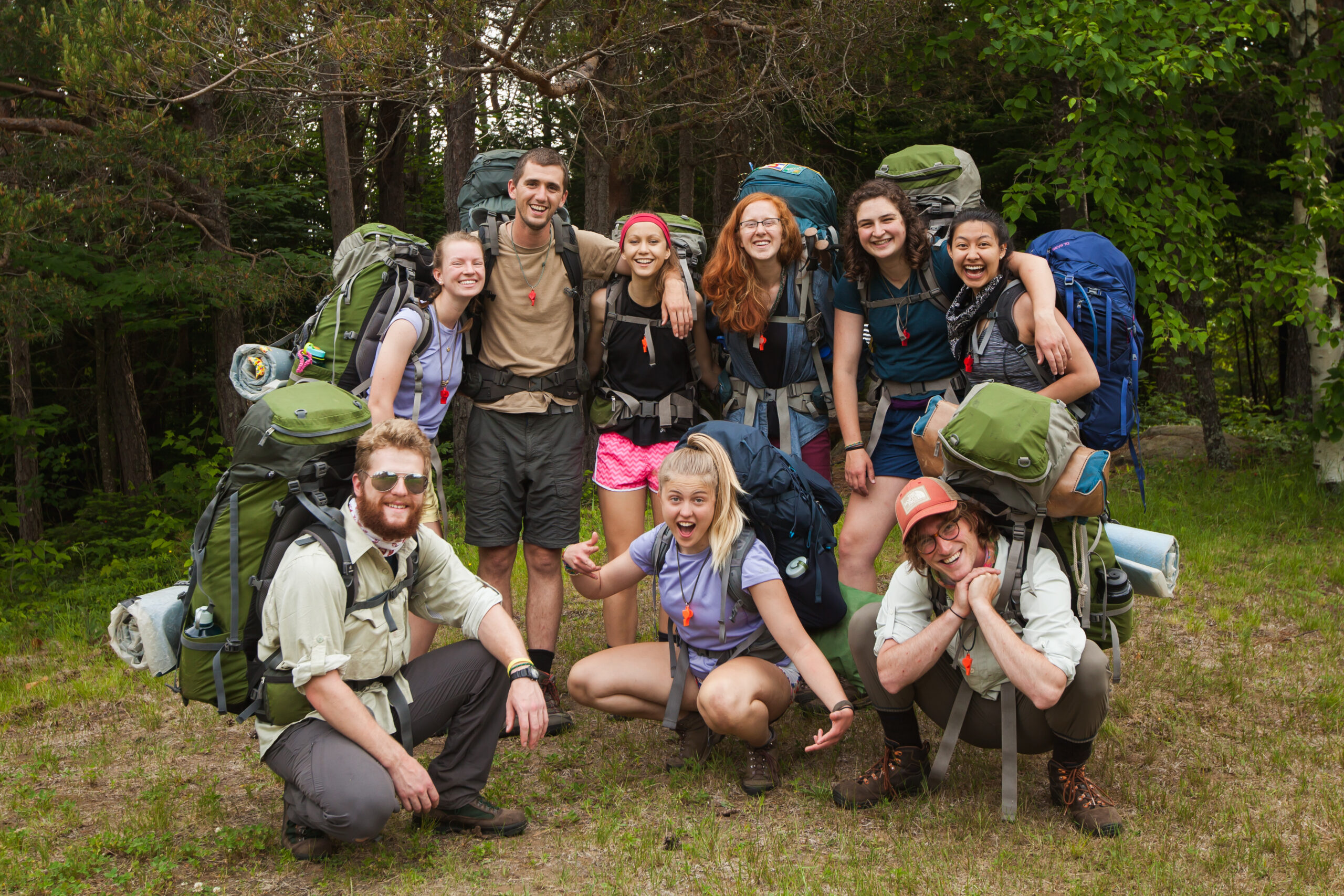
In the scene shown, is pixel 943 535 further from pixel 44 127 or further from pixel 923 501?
pixel 44 127

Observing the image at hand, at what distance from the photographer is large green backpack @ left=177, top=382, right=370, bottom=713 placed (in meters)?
3.44

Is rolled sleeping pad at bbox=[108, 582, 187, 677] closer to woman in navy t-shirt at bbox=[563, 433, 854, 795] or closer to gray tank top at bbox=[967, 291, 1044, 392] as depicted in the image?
woman in navy t-shirt at bbox=[563, 433, 854, 795]

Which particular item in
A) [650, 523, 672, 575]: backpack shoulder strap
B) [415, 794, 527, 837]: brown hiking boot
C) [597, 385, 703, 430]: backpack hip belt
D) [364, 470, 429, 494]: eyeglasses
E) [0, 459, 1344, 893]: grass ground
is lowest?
[0, 459, 1344, 893]: grass ground

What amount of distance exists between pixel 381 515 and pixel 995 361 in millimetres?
2422

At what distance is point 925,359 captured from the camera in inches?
175

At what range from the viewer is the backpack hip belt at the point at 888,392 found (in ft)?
14.6

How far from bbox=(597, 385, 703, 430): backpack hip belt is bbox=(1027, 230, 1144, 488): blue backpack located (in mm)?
1748

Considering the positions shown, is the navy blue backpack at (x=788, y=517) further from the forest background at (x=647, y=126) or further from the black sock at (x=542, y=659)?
the forest background at (x=647, y=126)

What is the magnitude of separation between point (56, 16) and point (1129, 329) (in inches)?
329

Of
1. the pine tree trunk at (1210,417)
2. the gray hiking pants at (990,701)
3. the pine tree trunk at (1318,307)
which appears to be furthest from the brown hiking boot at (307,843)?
the pine tree trunk at (1210,417)

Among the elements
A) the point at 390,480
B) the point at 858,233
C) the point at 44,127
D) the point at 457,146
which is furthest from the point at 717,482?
the point at 44,127

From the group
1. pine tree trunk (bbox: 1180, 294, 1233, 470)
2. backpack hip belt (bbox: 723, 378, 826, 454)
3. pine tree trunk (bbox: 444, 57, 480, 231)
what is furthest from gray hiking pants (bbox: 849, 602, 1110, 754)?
pine tree trunk (bbox: 1180, 294, 1233, 470)

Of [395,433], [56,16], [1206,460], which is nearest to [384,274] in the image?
[395,433]

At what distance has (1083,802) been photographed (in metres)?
3.58
